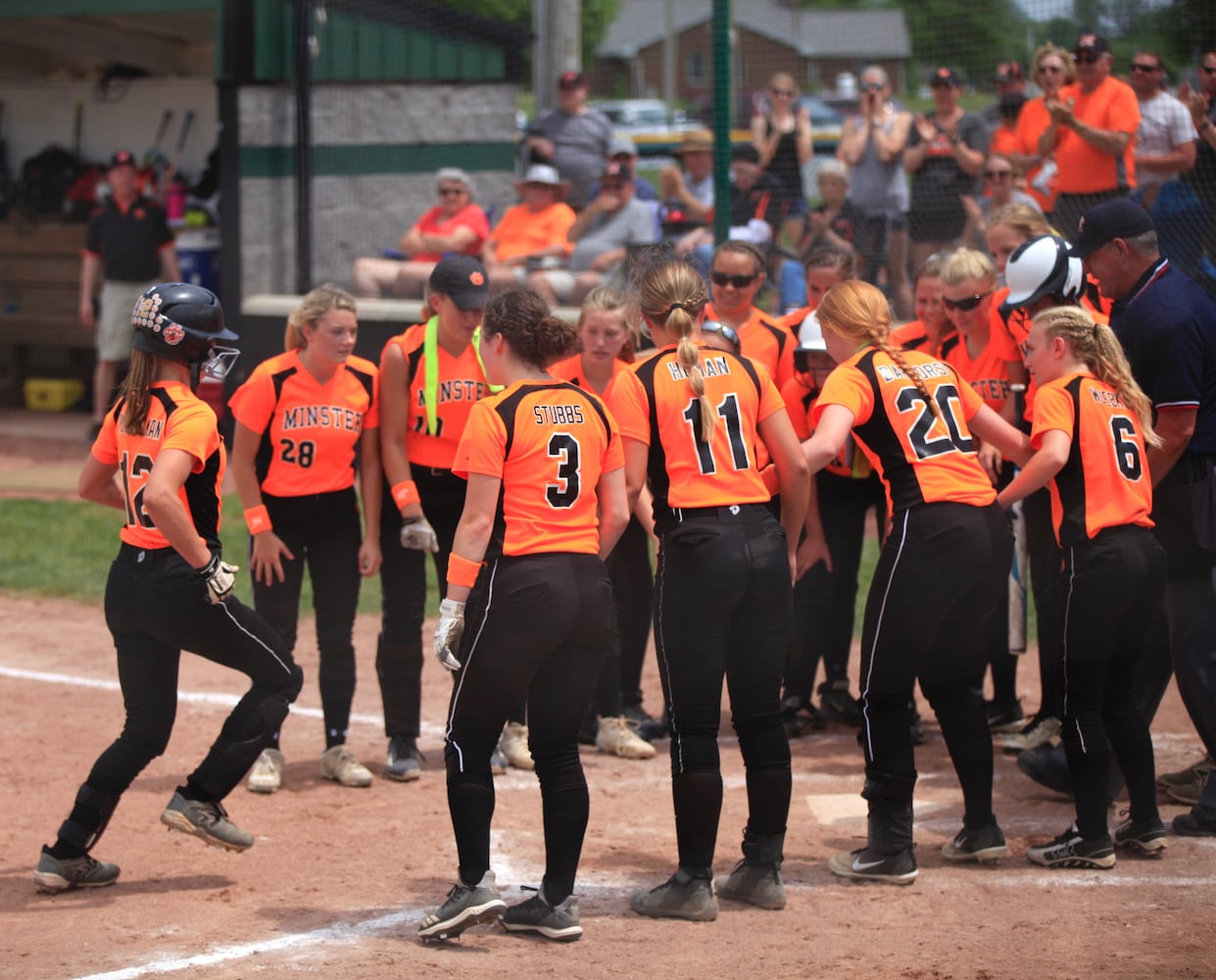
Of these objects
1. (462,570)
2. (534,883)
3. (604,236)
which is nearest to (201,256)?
(604,236)

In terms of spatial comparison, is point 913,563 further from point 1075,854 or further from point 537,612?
point 537,612

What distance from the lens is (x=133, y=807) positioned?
5.96m

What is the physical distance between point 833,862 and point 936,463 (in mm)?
1438

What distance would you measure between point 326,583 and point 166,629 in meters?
1.44

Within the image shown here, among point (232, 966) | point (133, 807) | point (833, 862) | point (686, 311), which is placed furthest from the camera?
point (133, 807)

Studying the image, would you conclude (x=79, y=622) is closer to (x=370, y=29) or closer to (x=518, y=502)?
(x=518, y=502)

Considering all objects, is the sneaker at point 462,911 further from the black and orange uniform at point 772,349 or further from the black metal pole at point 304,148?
the black metal pole at point 304,148

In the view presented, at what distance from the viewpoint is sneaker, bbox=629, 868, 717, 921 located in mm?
4727

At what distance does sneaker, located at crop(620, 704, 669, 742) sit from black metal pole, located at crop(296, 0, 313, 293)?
7.33 m

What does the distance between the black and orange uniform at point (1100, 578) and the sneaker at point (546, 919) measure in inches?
71.8

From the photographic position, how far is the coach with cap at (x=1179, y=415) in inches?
215

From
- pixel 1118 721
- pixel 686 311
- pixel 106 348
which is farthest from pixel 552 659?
pixel 106 348

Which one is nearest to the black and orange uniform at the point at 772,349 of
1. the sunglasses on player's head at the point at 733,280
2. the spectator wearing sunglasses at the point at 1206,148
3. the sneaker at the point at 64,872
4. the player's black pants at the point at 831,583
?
the sunglasses on player's head at the point at 733,280

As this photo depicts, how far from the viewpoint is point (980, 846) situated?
17.1 ft
